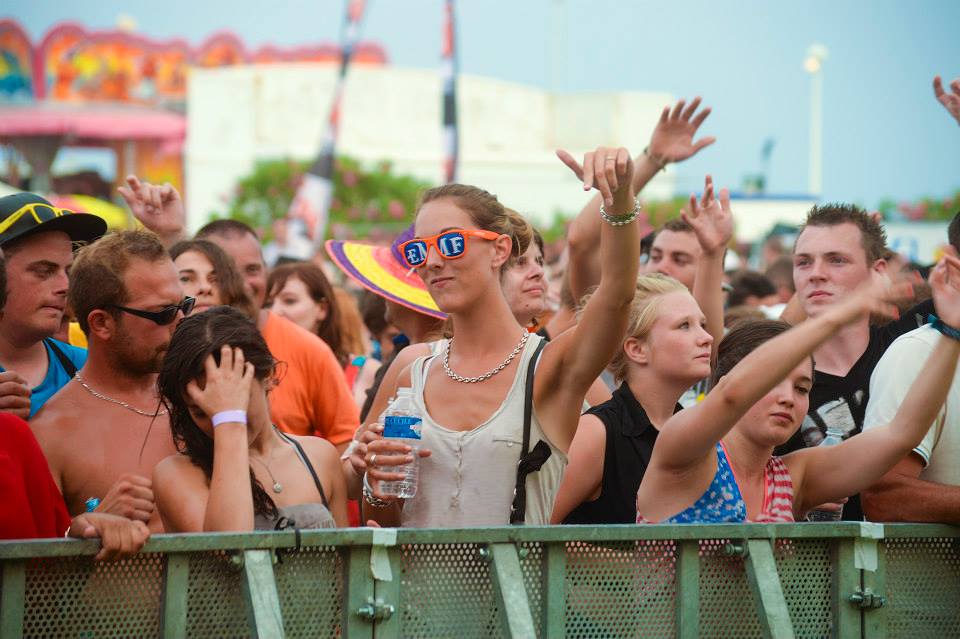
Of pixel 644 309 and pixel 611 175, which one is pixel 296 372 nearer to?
pixel 644 309

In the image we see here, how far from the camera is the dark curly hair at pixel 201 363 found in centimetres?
370

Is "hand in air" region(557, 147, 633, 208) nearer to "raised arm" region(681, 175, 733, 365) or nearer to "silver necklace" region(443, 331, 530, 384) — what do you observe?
"silver necklace" region(443, 331, 530, 384)

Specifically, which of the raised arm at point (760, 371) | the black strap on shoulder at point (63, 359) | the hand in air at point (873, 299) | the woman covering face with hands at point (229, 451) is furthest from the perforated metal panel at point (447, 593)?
the black strap on shoulder at point (63, 359)

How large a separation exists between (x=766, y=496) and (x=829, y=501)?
0.81 ft

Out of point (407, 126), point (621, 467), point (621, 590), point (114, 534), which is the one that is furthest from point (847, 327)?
point (407, 126)

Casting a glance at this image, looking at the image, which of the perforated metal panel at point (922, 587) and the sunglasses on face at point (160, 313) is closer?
the perforated metal panel at point (922, 587)

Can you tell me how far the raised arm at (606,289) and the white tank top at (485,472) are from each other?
0.50 ft

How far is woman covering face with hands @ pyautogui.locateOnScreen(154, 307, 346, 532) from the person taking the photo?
348 centimetres

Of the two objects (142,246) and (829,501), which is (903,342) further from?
(142,246)

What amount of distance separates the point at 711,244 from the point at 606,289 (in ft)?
6.48

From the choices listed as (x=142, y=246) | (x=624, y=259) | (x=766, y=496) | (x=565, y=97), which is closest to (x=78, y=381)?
(x=142, y=246)

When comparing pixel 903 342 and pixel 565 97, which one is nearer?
pixel 903 342

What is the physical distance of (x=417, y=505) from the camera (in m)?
3.77

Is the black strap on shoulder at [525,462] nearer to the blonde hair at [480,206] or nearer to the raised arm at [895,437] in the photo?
the blonde hair at [480,206]
